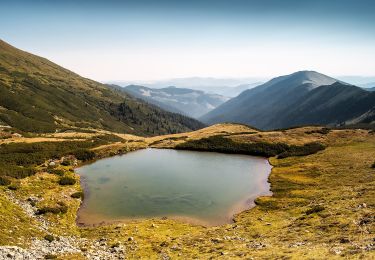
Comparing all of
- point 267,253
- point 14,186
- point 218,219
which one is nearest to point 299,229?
point 267,253

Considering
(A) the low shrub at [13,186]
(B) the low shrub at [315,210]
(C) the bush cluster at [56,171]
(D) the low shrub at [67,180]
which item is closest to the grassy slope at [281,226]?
(B) the low shrub at [315,210]

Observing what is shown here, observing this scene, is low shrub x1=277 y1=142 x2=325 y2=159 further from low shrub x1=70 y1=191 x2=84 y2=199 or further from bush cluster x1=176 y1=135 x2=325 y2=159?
low shrub x1=70 y1=191 x2=84 y2=199

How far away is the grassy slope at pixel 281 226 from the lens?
34.4 metres

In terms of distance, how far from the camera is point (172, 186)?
72750 mm

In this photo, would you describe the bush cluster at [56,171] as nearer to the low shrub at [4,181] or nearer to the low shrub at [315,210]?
the low shrub at [4,181]

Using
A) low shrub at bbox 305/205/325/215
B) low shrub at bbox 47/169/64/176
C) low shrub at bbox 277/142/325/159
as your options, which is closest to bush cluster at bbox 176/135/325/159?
low shrub at bbox 277/142/325/159

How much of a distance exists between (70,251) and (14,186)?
92.3 feet

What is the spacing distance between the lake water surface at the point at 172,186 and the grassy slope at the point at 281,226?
375cm

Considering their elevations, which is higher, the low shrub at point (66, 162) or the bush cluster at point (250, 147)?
the bush cluster at point (250, 147)

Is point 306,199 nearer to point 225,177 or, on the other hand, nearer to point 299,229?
point 299,229

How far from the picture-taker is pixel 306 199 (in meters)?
59.0

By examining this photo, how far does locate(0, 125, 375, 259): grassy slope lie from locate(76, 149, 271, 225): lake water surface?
3750mm

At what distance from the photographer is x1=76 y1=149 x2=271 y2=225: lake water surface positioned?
5797 cm

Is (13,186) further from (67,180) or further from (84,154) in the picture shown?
(84,154)
